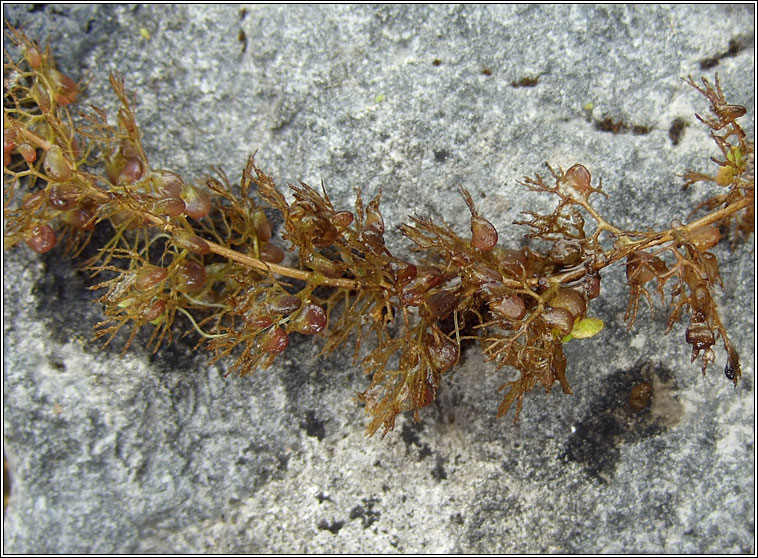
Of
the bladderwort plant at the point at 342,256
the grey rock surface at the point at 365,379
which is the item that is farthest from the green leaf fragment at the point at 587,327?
the grey rock surface at the point at 365,379

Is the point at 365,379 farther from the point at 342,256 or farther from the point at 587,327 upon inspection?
the point at 587,327

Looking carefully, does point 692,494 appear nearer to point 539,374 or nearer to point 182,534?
point 539,374

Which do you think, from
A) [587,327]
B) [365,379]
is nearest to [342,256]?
[365,379]

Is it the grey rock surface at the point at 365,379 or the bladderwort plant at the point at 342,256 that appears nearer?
the bladderwort plant at the point at 342,256

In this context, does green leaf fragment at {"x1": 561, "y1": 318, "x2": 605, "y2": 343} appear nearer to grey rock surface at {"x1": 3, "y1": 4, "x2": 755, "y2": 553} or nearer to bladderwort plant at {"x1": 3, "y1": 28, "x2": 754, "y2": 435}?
bladderwort plant at {"x1": 3, "y1": 28, "x2": 754, "y2": 435}

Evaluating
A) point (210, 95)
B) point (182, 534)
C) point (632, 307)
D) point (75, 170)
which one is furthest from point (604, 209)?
point (182, 534)

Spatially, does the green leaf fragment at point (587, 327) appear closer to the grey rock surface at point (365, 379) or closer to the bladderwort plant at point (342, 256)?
the bladderwort plant at point (342, 256)
